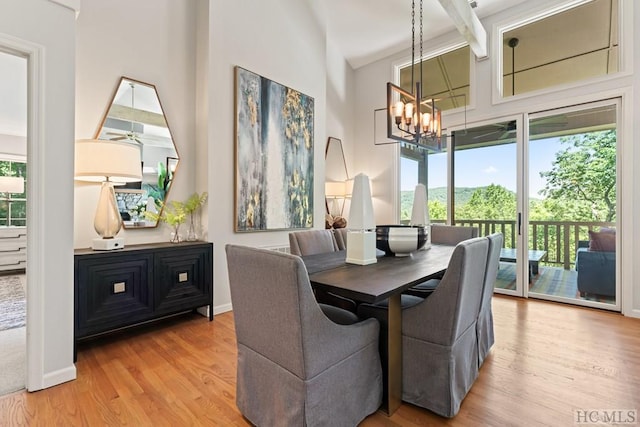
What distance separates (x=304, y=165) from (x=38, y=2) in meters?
2.83

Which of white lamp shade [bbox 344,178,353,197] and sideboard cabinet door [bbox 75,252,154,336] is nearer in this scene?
sideboard cabinet door [bbox 75,252,154,336]

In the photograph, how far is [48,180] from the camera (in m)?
1.94

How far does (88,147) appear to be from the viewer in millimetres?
2350

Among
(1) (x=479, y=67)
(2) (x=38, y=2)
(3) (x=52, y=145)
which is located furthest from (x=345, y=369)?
(1) (x=479, y=67)

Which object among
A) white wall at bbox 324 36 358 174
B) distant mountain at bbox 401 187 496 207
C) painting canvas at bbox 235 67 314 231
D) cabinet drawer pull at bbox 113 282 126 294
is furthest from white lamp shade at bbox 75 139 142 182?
distant mountain at bbox 401 187 496 207

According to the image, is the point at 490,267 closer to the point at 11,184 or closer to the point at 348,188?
the point at 348,188

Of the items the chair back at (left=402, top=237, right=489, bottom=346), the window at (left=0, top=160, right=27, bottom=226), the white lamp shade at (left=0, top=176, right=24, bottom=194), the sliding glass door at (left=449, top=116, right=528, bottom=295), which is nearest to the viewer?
the chair back at (left=402, top=237, right=489, bottom=346)

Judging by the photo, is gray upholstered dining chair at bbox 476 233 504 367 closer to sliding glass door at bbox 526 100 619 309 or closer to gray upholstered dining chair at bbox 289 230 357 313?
gray upholstered dining chair at bbox 289 230 357 313

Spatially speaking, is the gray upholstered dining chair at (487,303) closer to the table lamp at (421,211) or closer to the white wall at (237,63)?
the table lamp at (421,211)

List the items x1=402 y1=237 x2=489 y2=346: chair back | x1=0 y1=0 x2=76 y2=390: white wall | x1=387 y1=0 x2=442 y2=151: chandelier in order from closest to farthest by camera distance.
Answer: x1=402 y1=237 x2=489 y2=346: chair back → x1=0 y1=0 x2=76 y2=390: white wall → x1=387 y1=0 x2=442 y2=151: chandelier

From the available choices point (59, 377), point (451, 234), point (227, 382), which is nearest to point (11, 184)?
point (59, 377)

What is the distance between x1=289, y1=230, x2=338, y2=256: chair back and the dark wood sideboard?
0.97m

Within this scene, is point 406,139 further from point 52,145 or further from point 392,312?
point 52,145

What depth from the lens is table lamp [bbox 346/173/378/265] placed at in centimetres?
195
